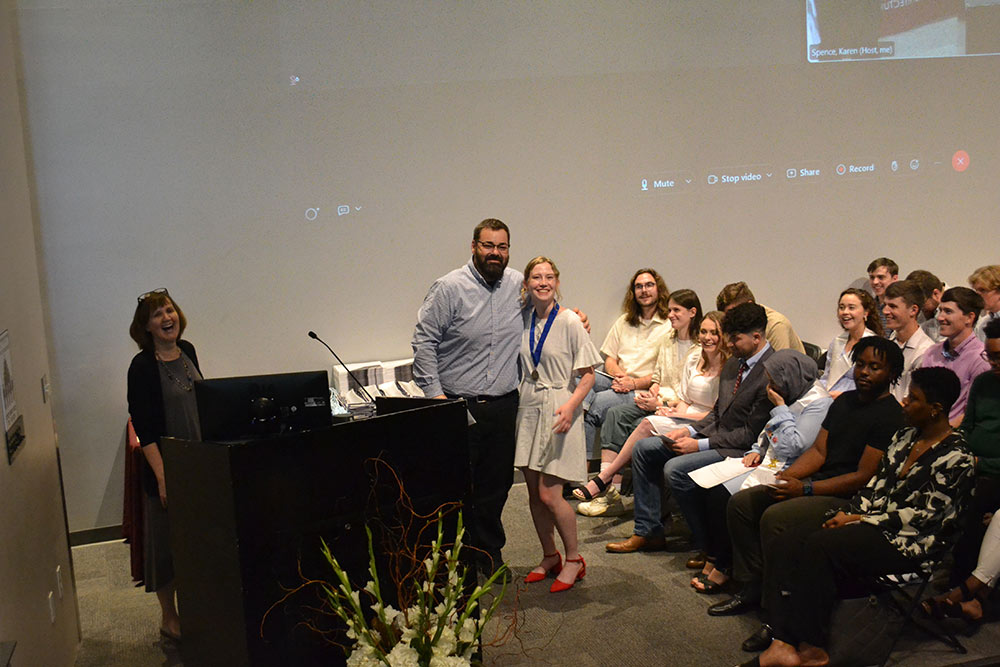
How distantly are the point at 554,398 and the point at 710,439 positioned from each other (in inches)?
33.1

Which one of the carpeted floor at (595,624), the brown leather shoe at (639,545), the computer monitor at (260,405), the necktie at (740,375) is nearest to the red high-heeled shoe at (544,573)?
the carpeted floor at (595,624)

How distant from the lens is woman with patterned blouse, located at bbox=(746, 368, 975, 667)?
10.6 feet

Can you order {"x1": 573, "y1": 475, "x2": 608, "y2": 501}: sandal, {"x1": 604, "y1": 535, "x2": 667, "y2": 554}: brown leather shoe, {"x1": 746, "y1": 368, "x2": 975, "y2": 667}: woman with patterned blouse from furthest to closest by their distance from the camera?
{"x1": 573, "y1": 475, "x2": 608, "y2": 501}: sandal → {"x1": 604, "y1": 535, "x2": 667, "y2": 554}: brown leather shoe → {"x1": 746, "y1": 368, "x2": 975, "y2": 667}: woman with patterned blouse

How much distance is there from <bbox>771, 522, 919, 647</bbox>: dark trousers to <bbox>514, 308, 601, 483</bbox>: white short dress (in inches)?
42.3

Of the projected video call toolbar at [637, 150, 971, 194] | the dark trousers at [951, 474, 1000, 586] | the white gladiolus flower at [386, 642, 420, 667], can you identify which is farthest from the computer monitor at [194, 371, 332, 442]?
the projected video call toolbar at [637, 150, 971, 194]

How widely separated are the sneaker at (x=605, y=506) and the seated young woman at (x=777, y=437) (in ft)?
3.32

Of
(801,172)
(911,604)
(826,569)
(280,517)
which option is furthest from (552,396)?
(801,172)

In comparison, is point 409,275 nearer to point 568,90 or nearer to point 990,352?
point 568,90

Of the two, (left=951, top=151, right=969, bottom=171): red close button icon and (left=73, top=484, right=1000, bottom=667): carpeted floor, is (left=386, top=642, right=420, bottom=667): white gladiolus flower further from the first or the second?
(left=951, top=151, right=969, bottom=171): red close button icon

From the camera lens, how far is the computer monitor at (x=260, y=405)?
2.63 meters

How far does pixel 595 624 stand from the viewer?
3.81m

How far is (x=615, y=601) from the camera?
4027 mm

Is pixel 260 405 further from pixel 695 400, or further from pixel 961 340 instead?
pixel 961 340

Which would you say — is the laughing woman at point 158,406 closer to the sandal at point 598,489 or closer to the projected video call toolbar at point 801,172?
the sandal at point 598,489
